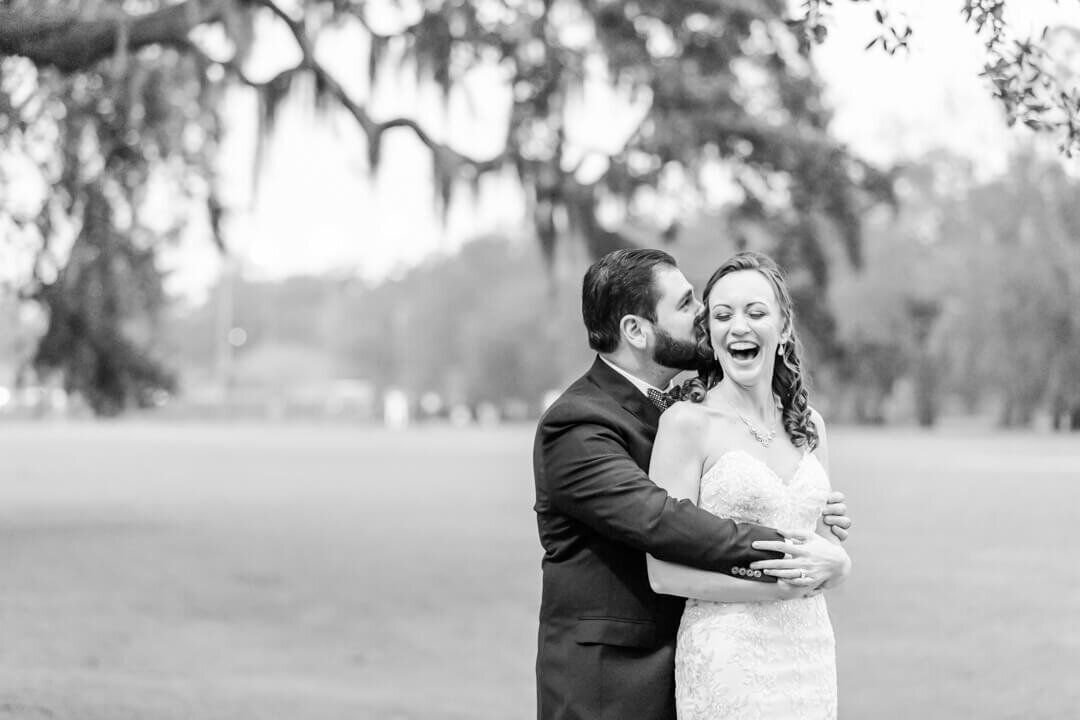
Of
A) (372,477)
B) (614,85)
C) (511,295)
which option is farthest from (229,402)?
(614,85)

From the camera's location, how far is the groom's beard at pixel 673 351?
10.9ft

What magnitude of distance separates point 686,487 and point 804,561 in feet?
1.02

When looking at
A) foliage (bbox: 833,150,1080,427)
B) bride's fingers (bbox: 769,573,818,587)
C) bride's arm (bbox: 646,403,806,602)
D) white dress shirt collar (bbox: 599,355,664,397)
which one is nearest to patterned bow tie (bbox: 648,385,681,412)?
white dress shirt collar (bbox: 599,355,664,397)

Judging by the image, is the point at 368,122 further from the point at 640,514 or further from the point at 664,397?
the point at 640,514

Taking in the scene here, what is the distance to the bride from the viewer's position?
125 inches

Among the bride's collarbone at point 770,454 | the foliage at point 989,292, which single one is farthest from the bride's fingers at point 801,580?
the foliage at point 989,292

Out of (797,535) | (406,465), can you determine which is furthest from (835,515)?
(406,465)

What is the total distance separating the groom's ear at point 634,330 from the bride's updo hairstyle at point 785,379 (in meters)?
0.13

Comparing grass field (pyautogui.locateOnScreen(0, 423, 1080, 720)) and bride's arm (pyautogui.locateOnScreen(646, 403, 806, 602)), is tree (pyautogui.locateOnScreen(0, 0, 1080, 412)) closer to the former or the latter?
grass field (pyautogui.locateOnScreen(0, 423, 1080, 720))

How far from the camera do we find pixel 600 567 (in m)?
3.29

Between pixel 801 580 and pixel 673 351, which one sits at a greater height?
pixel 673 351

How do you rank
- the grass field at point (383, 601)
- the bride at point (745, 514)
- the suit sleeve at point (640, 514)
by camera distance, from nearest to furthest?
the suit sleeve at point (640, 514) → the bride at point (745, 514) → the grass field at point (383, 601)

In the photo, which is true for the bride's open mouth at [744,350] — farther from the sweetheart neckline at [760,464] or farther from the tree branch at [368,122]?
the tree branch at [368,122]

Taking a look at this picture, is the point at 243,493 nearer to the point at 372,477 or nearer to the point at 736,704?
the point at 372,477
